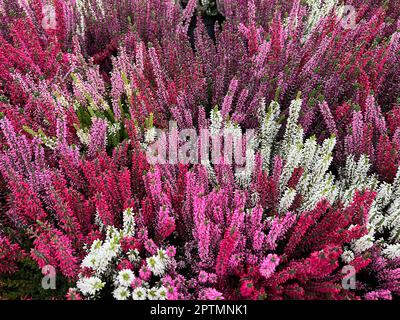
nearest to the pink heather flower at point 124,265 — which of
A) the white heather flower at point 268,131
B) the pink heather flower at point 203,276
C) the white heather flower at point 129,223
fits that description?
the white heather flower at point 129,223

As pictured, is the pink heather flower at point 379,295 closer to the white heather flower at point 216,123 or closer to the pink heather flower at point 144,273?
the pink heather flower at point 144,273

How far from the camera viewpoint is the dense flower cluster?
1.47 meters

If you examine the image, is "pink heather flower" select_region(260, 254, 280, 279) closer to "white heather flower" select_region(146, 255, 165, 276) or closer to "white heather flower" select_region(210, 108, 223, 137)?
"white heather flower" select_region(146, 255, 165, 276)

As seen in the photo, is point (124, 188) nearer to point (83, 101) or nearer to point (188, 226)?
point (188, 226)

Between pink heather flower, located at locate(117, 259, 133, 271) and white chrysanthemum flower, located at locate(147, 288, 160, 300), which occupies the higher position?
pink heather flower, located at locate(117, 259, 133, 271)

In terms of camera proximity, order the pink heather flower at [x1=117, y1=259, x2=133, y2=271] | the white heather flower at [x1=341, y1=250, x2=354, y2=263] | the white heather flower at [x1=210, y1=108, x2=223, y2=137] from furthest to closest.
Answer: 1. the white heather flower at [x1=210, y1=108, x2=223, y2=137]
2. the white heather flower at [x1=341, y1=250, x2=354, y2=263]
3. the pink heather flower at [x1=117, y1=259, x2=133, y2=271]

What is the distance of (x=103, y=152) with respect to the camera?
1.81m

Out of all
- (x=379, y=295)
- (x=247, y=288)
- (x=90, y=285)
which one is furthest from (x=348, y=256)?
(x=90, y=285)

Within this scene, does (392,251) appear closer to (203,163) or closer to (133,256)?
(203,163)

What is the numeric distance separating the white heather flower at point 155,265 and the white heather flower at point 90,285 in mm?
197

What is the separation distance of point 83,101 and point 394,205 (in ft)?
6.24

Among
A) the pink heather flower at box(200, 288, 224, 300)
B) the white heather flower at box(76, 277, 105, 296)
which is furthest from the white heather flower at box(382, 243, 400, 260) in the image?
the white heather flower at box(76, 277, 105, 296)

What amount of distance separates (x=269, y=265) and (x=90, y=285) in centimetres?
71
